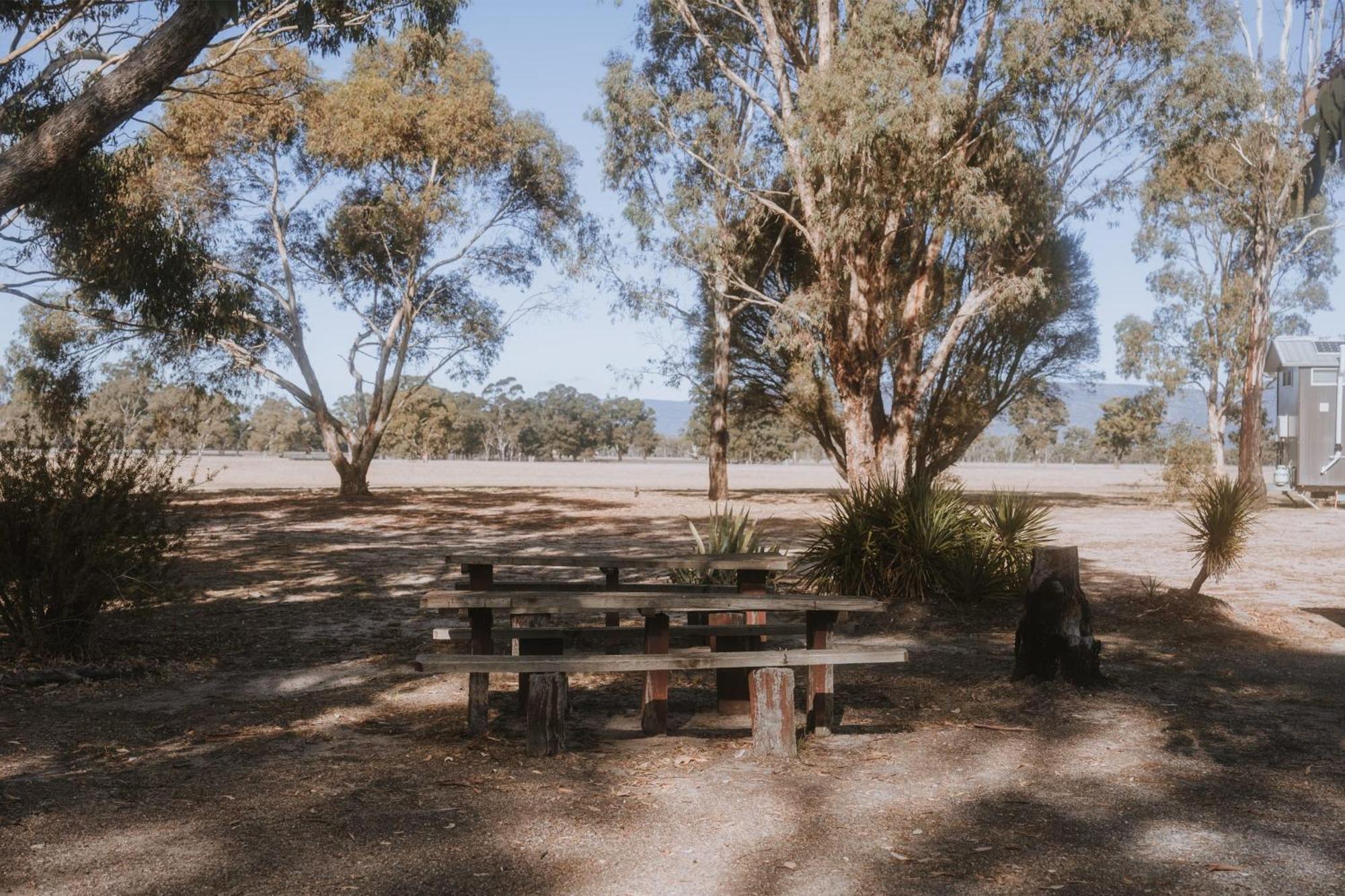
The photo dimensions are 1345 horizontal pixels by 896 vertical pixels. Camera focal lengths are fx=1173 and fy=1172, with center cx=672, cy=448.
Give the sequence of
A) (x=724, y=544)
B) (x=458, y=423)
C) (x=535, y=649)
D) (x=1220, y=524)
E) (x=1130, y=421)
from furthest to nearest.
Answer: (x=458, y=423) < (x=1130, y=421) < (x=724, y=544) < (x=1220, y=524) < (x=535, y=649)

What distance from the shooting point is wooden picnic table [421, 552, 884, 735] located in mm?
5512

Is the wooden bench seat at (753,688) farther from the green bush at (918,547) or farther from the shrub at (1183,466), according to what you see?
the shrub at (1183,466)

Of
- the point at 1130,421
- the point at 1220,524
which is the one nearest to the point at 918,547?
the point at 1220,524

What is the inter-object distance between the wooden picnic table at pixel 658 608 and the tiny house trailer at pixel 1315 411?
2625 cm

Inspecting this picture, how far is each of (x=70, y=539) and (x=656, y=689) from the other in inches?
151

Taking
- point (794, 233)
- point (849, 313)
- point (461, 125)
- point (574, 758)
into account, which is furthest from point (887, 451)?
point (574, 758)

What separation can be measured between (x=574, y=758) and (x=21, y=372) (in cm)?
2531

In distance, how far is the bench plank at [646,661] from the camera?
5133mm

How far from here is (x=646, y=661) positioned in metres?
5.31

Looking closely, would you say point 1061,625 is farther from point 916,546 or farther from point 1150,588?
point 1150,588

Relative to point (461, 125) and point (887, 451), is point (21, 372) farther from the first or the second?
point (887, 451)

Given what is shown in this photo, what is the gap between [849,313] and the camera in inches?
856

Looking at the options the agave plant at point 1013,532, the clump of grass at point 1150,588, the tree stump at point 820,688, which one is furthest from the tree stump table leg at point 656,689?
the clump of grass at point 1150,588

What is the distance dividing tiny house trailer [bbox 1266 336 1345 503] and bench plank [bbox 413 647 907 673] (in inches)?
1067
